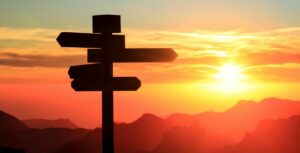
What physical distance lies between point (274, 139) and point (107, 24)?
152 meters

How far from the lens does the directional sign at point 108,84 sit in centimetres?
1323

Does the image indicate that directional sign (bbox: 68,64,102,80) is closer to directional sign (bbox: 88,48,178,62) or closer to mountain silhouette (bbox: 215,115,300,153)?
directional sign (bbox: 88,48,178,62)

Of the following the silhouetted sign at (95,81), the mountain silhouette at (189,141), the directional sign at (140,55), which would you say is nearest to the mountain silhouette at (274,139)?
the mountain silhouette at (189,141)

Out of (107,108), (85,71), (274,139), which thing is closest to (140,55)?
(85,71)

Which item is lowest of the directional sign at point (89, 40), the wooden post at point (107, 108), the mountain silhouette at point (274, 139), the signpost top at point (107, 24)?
the wooden post at point (107, 108)

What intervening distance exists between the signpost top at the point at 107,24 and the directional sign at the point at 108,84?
4.18 feet

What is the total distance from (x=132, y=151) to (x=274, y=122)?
49.3 m

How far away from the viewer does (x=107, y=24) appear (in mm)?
13461

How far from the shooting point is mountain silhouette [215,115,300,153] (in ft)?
502

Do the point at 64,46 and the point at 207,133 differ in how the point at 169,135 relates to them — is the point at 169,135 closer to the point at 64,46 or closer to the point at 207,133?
the point at 207,133

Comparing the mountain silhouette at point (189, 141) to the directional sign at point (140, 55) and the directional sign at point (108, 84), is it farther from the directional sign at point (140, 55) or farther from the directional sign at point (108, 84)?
the directional sign at point (108, 84)

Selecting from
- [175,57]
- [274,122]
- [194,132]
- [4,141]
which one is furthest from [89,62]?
[4,141]

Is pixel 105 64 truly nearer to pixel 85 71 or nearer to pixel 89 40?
pixel 85 71

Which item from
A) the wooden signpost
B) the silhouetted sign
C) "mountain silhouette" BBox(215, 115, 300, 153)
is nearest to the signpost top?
the wooden signpost
